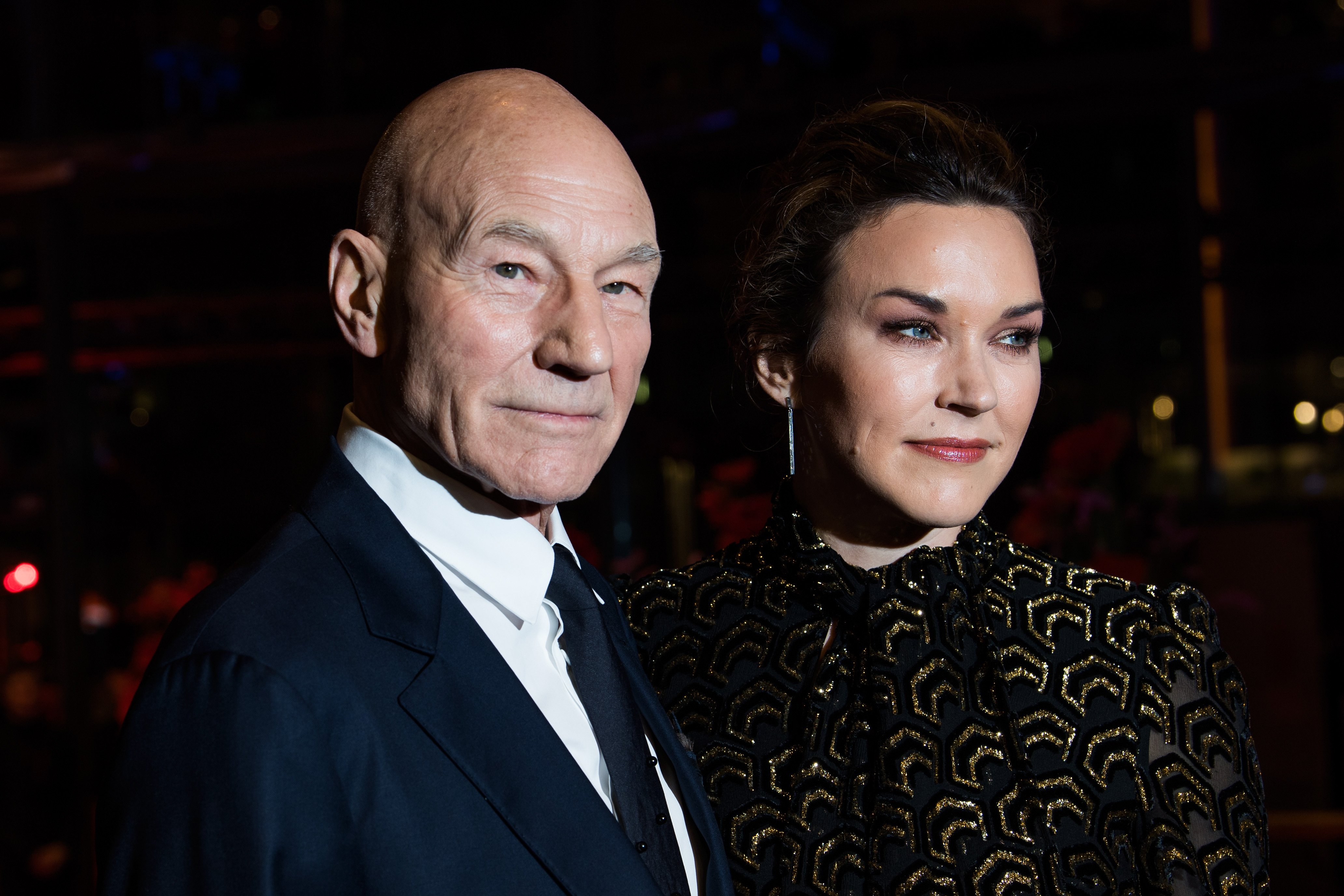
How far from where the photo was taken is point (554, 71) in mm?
3811

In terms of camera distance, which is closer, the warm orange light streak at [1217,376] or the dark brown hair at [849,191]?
the dark brown hair at [849,191]

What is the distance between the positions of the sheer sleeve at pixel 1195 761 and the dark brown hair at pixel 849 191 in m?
0.52

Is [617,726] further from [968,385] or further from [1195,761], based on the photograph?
[1195,761]

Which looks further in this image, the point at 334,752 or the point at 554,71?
the point at 554,71

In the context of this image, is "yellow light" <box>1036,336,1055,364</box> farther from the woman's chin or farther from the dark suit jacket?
the dark suit jacket

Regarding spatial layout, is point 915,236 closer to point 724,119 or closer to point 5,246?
point 724,119

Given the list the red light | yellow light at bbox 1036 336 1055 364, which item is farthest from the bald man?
the red light

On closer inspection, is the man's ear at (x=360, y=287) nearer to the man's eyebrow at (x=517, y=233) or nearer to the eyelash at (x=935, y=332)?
the man's eyebrow at (x=517, y=233)

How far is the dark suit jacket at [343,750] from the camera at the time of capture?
78 cm

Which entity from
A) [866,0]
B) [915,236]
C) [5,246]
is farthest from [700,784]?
[5,246]

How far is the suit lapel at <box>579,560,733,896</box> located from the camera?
1.14 m

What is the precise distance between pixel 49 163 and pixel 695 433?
2535mm

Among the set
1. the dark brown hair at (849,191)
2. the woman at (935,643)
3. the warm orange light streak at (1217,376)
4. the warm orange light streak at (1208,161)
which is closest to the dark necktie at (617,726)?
the woman at (935,643)

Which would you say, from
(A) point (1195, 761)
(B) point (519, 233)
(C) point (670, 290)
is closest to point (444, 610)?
(B) point (519, 233)
